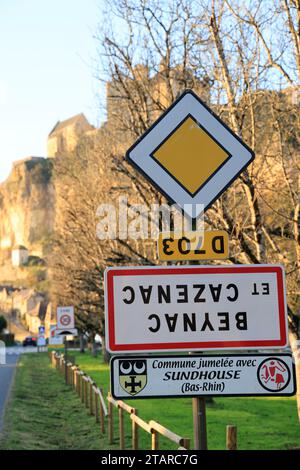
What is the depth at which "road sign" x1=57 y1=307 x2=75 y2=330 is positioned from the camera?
31750 millimetres

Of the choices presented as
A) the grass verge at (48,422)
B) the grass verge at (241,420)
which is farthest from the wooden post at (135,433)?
the grass verge at (48,422)

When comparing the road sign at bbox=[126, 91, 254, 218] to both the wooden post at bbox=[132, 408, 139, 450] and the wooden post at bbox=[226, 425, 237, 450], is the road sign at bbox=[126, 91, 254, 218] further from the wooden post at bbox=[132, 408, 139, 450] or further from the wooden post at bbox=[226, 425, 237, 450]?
the wooden post at bbox=[132, 408, 139, 450]

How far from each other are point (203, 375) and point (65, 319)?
28.4 meters

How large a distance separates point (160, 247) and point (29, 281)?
185m

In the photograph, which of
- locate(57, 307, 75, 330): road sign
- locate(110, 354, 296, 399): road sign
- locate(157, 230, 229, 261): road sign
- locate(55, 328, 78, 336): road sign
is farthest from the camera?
locate(57, 307, 75, 330): road sign

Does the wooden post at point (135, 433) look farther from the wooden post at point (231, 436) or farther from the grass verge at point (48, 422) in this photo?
the wooden post at point (231, 436)

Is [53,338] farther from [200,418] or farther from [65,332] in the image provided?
[200,418]

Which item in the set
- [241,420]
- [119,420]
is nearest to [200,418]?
[119,420]

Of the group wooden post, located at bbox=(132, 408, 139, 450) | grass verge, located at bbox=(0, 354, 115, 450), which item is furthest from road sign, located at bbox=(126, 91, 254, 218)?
grass verge, located at bbox=(0, 354, 115, 450)

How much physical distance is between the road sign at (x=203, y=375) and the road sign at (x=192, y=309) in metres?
0.07

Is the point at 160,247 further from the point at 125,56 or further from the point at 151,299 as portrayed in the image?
the point at 125,56

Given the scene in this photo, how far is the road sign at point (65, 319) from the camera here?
31750mm

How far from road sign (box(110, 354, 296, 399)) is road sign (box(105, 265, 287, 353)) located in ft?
0.23

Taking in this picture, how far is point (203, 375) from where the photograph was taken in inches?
155
